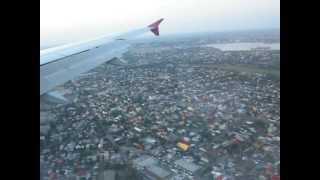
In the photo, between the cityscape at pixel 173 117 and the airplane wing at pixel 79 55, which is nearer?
the cityscape at pixel 173 117

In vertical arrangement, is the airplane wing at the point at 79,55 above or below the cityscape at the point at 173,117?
above

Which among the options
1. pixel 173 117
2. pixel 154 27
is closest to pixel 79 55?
pixel 154 27

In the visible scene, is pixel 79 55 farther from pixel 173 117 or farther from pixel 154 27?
pixel 173 117

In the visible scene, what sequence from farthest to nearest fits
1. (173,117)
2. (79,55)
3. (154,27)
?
1. (79,55)
2. (154,27)
3. (173,117)
